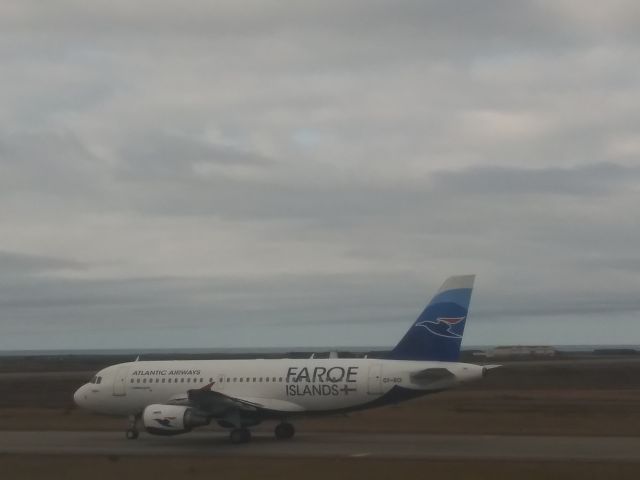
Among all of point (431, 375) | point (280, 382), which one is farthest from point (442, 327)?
point (280, 382)

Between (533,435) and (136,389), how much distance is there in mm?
13853

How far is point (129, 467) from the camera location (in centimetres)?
2273

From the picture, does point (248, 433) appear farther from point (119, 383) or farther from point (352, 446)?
point (119, 383)

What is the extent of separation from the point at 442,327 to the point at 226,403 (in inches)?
289

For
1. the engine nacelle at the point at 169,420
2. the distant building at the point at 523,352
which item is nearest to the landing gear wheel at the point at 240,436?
the engine nacelle at the point at 169,420

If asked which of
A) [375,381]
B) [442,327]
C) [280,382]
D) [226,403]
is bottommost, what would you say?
[226,403]

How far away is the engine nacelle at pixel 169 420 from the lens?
2939cm

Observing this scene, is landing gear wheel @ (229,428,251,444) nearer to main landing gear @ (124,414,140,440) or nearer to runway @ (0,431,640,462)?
runway @ (0,431,640,462)

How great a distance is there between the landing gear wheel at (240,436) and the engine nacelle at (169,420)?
Answer: 1368mm

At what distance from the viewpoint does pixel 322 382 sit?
1193 inches

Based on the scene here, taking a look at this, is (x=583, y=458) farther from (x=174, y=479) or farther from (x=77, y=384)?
(x=77, y=384)

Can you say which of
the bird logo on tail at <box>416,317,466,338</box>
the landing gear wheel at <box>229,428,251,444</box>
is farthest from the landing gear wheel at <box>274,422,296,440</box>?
the bird logo on tail at <box>416,317,466,338</box>

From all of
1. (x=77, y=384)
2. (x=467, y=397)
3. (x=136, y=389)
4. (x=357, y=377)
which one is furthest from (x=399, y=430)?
(x=77, y=384)

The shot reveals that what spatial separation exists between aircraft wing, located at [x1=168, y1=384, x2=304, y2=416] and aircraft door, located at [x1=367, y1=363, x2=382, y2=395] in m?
2.62
